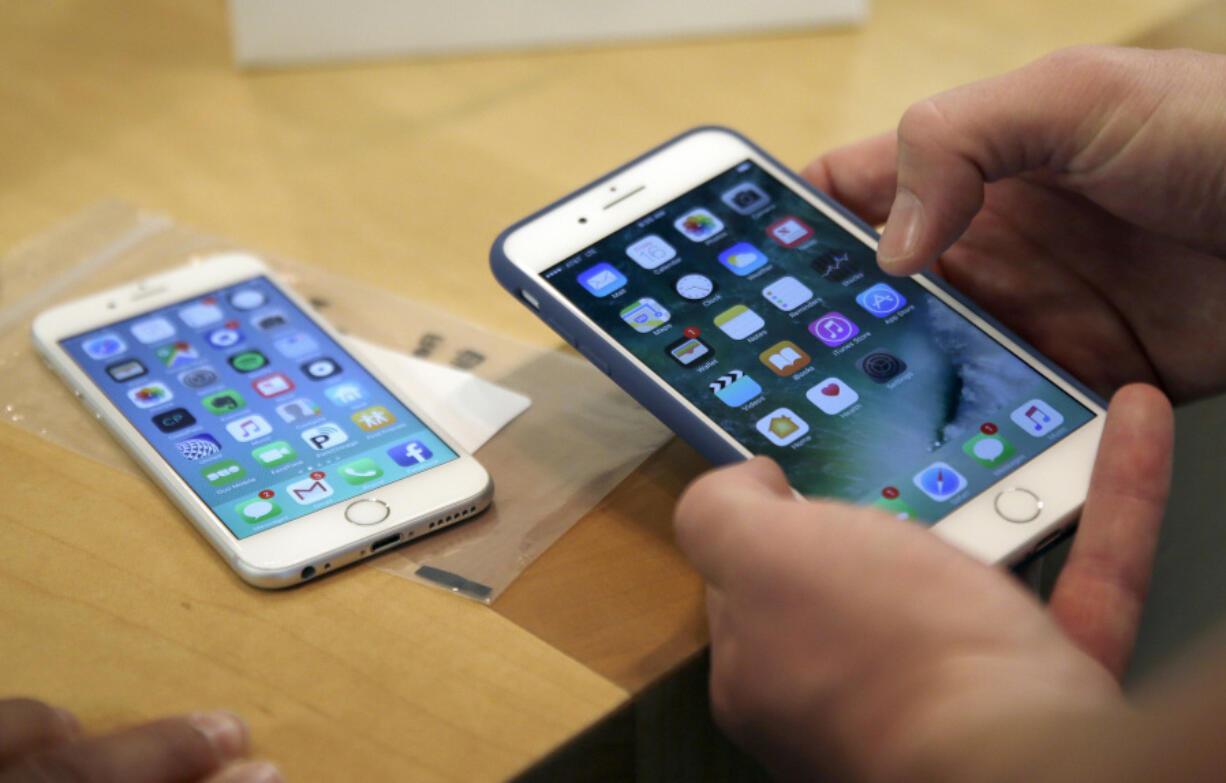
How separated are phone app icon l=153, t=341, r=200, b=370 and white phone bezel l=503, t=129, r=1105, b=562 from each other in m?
0.19

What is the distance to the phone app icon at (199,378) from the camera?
2.08 feet

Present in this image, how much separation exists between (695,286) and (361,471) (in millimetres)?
205

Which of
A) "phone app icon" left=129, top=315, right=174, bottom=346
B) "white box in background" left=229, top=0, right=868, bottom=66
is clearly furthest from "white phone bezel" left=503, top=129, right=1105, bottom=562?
"white box in background" left=229, top=0, right=868, bottom=66

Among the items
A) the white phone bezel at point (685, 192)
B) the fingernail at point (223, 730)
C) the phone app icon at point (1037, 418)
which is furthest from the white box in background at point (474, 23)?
the fingernail at point (223, 730)

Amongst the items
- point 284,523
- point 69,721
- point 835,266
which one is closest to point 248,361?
point 284,523

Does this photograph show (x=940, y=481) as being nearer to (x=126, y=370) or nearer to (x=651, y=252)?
(x=651, y=252)

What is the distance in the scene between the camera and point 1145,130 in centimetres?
61

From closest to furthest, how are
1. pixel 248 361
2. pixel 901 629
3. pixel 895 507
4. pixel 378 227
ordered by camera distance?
pixel 901 629
pixel 895 507
pixel 248 361
pixel 378 227

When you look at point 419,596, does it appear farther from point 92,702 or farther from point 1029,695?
point 1029,695

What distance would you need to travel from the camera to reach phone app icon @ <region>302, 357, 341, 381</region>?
0.65 meters

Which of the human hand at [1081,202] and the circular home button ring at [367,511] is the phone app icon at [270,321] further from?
the human hand at [1081,202]

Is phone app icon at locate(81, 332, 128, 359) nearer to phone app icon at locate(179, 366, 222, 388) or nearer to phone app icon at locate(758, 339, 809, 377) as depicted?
phone app icon at locate(179, 366, 222, 388)

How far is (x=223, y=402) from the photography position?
62cm

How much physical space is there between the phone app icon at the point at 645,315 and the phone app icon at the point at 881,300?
11 cm
